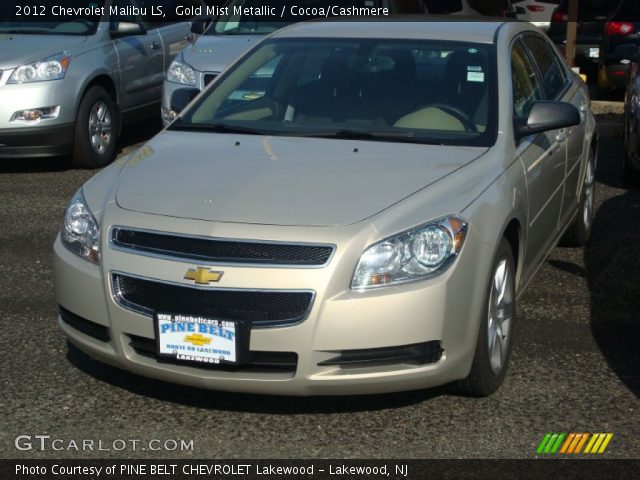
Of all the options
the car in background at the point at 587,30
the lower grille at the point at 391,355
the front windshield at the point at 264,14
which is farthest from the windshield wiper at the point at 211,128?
the car in background at the point at 587,30

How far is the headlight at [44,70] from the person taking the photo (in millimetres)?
9750

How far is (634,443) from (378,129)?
1.94 metres

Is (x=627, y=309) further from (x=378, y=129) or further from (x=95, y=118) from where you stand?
(x=95, y=118)

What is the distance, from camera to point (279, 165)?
5.03m

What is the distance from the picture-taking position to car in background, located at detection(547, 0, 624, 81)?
673 inches

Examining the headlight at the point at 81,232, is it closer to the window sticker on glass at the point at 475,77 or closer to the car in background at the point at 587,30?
the window sticker on glass at the point at 475,77

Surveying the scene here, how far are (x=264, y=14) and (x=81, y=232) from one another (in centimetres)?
666

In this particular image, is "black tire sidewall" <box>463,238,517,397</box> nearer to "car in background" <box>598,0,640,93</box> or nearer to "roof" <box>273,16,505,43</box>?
"roof" <box>273,16,505,43</box>

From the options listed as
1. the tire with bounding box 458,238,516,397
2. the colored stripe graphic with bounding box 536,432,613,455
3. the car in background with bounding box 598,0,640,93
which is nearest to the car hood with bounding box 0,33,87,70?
the tire with bounding box 458,238,516,397

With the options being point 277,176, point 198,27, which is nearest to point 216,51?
point 198,27

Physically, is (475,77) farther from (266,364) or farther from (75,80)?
(75,80)

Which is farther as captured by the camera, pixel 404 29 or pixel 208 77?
pixel 208 77

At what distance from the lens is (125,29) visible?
10.7m

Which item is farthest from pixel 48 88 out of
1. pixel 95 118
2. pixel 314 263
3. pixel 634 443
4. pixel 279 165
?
pixel 634 443
